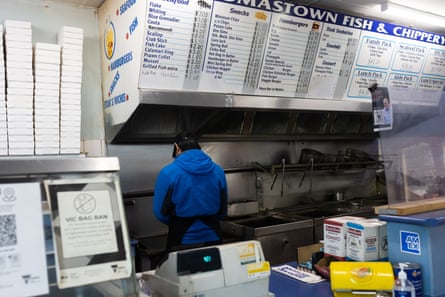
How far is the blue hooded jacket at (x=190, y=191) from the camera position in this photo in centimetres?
282

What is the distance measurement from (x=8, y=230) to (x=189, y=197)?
1.90m

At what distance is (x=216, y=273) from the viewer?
55.1 inches

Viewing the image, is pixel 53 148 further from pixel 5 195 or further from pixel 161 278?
pixel 5 195

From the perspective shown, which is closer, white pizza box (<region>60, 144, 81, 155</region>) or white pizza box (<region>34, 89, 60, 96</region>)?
white pizza box (<region>34, 89, 60, 96</region>)

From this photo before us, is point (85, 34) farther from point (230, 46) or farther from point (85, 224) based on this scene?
point (85, 224)

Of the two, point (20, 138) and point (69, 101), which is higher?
point (69, 101)

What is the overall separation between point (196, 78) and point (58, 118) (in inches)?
41.0

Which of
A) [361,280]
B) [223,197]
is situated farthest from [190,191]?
[361,280]

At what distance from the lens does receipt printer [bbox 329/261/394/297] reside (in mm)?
1793

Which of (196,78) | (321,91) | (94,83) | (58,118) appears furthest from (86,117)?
(321,91)

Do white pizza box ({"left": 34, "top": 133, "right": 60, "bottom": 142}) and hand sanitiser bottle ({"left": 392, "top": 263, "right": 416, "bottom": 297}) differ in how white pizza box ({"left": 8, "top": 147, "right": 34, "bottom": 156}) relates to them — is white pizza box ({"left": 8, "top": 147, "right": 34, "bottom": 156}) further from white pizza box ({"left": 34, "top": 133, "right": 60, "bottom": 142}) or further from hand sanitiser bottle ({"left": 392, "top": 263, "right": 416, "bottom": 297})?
hand sanitiser bottle ({"left": 392, "top": 263, "right": 416, "bottom": 297})

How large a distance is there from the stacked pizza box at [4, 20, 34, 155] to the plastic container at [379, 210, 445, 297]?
2.31m

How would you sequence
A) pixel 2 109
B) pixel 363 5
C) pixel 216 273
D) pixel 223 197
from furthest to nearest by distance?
pixel 363 5, pixel 223 197, pixel 2 109, pixel 216 273

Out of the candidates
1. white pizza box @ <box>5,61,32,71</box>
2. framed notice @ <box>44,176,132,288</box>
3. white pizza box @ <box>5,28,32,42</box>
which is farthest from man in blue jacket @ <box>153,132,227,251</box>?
framed notice @ <box>44,176,132,288</box>
